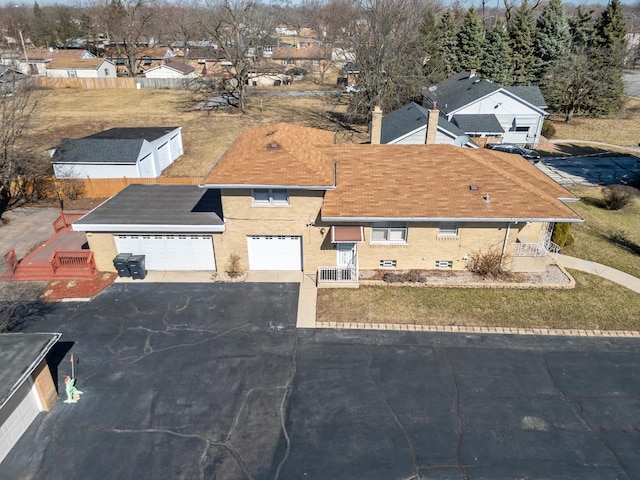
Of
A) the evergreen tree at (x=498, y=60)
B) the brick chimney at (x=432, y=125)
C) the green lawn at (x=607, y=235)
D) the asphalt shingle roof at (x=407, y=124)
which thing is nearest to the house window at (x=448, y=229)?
the green lawn at (x=607, y=235)

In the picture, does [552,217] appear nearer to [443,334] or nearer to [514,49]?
[443,334]

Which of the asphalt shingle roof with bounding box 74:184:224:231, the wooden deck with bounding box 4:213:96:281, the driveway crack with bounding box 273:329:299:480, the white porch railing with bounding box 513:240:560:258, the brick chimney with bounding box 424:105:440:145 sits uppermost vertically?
the brick chimney with bounding box 424:105:440:145

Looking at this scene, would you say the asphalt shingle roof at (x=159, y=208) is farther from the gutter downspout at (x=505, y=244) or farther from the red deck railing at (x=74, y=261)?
the gutter downspout at (x=505, y=244)

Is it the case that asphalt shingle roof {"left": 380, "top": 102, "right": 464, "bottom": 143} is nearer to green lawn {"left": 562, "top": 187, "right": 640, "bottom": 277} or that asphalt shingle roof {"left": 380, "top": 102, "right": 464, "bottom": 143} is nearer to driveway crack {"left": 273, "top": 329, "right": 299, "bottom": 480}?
green lawn {"left": 562, "top": 187, "right": 640, "bottom": 277}

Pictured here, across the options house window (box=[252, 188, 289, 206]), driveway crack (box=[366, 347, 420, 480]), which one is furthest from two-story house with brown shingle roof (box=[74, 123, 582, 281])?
driveway crack (box=[366, 347, 420, 480])

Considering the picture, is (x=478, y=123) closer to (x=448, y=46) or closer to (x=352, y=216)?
(x=352, y=216)

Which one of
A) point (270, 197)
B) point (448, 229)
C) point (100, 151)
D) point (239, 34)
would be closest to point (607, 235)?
point (448, 229)

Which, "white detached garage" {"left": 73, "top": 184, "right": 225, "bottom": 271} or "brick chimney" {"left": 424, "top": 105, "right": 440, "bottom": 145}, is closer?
"white detached garage" {"left": 73, "top": 184, "right": 225, "bottom": 271}

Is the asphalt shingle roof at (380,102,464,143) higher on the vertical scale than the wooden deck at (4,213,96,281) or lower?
higher
